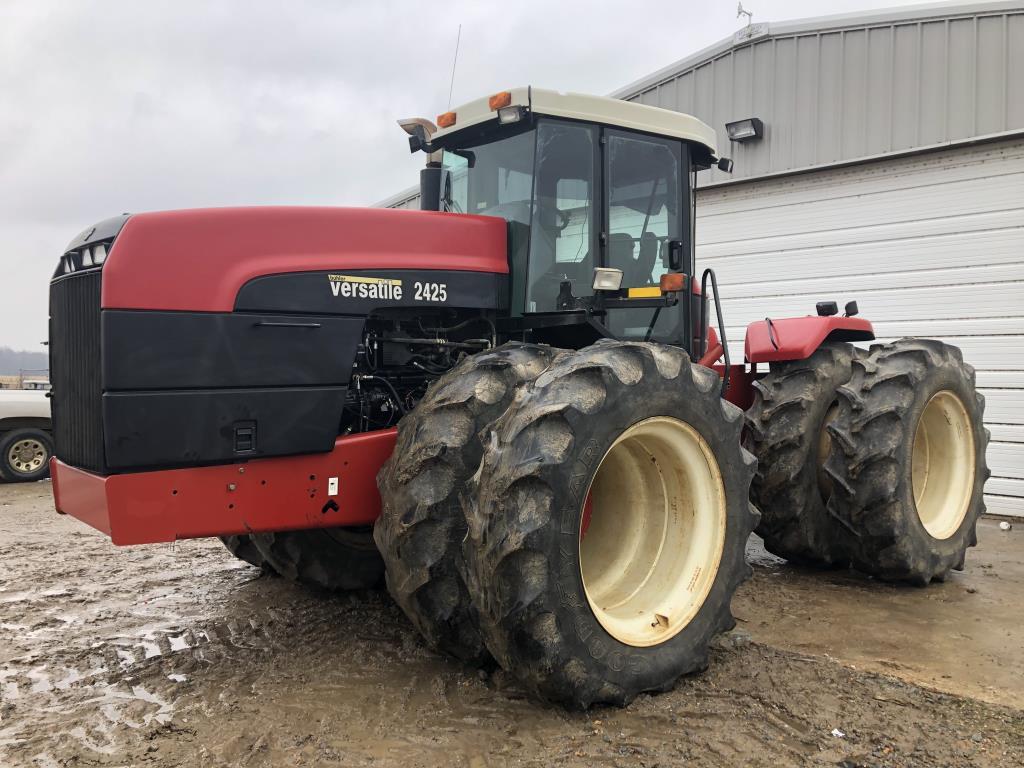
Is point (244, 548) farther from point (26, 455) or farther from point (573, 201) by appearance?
point (26, 455)

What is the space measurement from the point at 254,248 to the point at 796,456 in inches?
137

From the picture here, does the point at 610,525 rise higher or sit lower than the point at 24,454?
higher

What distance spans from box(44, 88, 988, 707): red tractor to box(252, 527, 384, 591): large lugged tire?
14 mm

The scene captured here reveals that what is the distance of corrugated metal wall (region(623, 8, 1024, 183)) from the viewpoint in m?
8.06

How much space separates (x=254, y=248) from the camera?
3541 millimetres

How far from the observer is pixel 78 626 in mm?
4645

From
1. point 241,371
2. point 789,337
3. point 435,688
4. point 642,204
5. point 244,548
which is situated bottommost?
point 435,688

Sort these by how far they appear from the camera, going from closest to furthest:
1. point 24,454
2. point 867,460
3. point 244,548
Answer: point 867,460, point 244,548, point 24,454

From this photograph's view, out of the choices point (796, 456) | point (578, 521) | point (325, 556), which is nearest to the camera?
point (578, 521)

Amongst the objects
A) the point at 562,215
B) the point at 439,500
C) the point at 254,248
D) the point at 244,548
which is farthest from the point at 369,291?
the point at 244,548

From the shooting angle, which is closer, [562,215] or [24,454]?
[562,215]

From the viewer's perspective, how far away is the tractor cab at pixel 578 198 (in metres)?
4.35

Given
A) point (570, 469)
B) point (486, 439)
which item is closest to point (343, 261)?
point (486, 439)

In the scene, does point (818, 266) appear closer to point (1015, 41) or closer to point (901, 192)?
point (901, 192)
